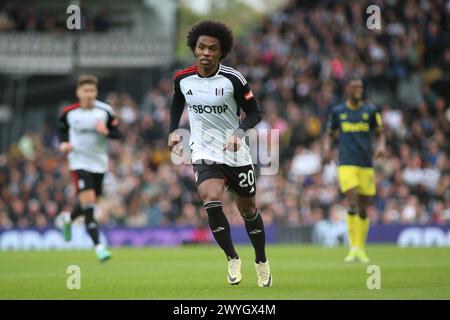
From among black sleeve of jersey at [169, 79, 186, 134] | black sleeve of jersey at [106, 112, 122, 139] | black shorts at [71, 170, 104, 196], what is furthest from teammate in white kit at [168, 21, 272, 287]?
black shorts at [71, 170, 104, 196]

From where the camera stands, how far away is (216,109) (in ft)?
35.6

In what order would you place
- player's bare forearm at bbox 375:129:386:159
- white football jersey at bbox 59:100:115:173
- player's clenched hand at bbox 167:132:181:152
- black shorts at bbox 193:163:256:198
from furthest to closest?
white football jersey at bbox 59:100:115:173, player's bare forearm at bbox 375:129:386:159, black shorts at bbox 193:163:256:198, player's clenched hand at bbox 167:132:181:152

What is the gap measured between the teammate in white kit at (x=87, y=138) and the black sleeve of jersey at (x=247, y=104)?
5.98m

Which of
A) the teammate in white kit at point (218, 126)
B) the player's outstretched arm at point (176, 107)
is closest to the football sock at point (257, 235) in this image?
the teammate in white kit at point (218, 126)

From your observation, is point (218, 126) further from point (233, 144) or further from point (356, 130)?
point (356, 130)

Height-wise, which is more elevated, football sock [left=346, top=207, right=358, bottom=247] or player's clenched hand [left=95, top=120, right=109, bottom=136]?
player's clenched hand [left=95, top=120, right=109, bottom=136]

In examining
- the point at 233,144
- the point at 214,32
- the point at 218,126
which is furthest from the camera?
the point at 218,126

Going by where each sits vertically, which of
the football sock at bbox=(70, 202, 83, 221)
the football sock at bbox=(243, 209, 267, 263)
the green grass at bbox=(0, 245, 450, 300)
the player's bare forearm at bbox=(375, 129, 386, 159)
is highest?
the player's bare forearm at bbox=(375, 129, 386, 159)

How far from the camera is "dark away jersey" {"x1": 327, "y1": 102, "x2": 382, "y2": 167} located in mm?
16719

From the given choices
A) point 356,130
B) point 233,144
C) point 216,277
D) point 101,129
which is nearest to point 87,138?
point 101,129

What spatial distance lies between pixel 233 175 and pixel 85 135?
6769mm

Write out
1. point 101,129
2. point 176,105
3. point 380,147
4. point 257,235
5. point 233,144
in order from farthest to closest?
1. point 380,147
2. point 101,129
3. point 176,105
4. point 257,235
5. point 233,144

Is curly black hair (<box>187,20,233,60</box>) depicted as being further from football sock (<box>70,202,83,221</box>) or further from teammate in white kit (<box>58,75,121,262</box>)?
football sock (<box>70,202,83,221</box>)
